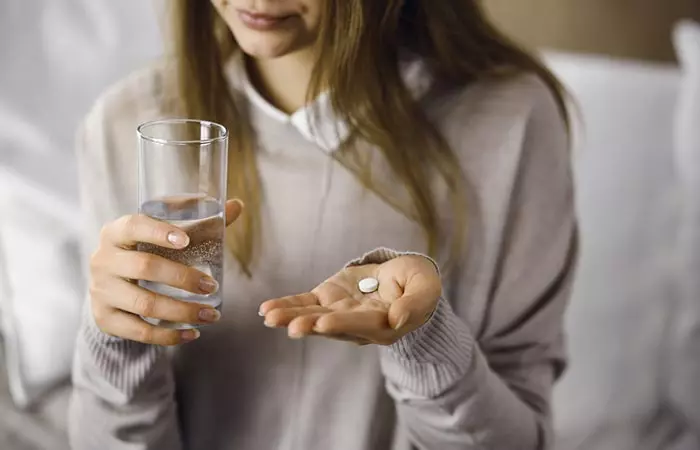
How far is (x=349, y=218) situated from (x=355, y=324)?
0.21 meters

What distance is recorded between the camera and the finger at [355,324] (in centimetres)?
46

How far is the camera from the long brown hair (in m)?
0.62

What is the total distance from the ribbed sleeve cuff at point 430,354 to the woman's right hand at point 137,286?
0.35 feet

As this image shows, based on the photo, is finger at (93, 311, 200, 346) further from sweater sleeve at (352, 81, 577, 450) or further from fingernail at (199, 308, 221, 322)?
sweater sleeve at (352, 81, 577, 450)

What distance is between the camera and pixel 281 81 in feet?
2.20

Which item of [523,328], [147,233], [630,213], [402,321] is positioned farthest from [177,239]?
[630,213]

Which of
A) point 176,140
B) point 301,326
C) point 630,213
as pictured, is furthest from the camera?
point 630,213

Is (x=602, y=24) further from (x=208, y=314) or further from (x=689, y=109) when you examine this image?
(x=208, y=314)

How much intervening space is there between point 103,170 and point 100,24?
0.41ft

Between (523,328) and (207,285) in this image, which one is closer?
(207,285)

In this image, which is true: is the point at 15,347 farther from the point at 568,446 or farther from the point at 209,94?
the point at 568,446

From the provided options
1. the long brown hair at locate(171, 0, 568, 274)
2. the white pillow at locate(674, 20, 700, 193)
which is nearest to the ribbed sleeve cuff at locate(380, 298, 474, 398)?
the long brown hair at locate(171, 0, 568, 274)

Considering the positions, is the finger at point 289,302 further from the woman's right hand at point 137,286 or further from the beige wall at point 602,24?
the beige wall at point 602,24

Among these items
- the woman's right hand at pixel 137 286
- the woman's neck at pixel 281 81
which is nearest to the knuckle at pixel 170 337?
the woman's right hand at pixel 137 286
